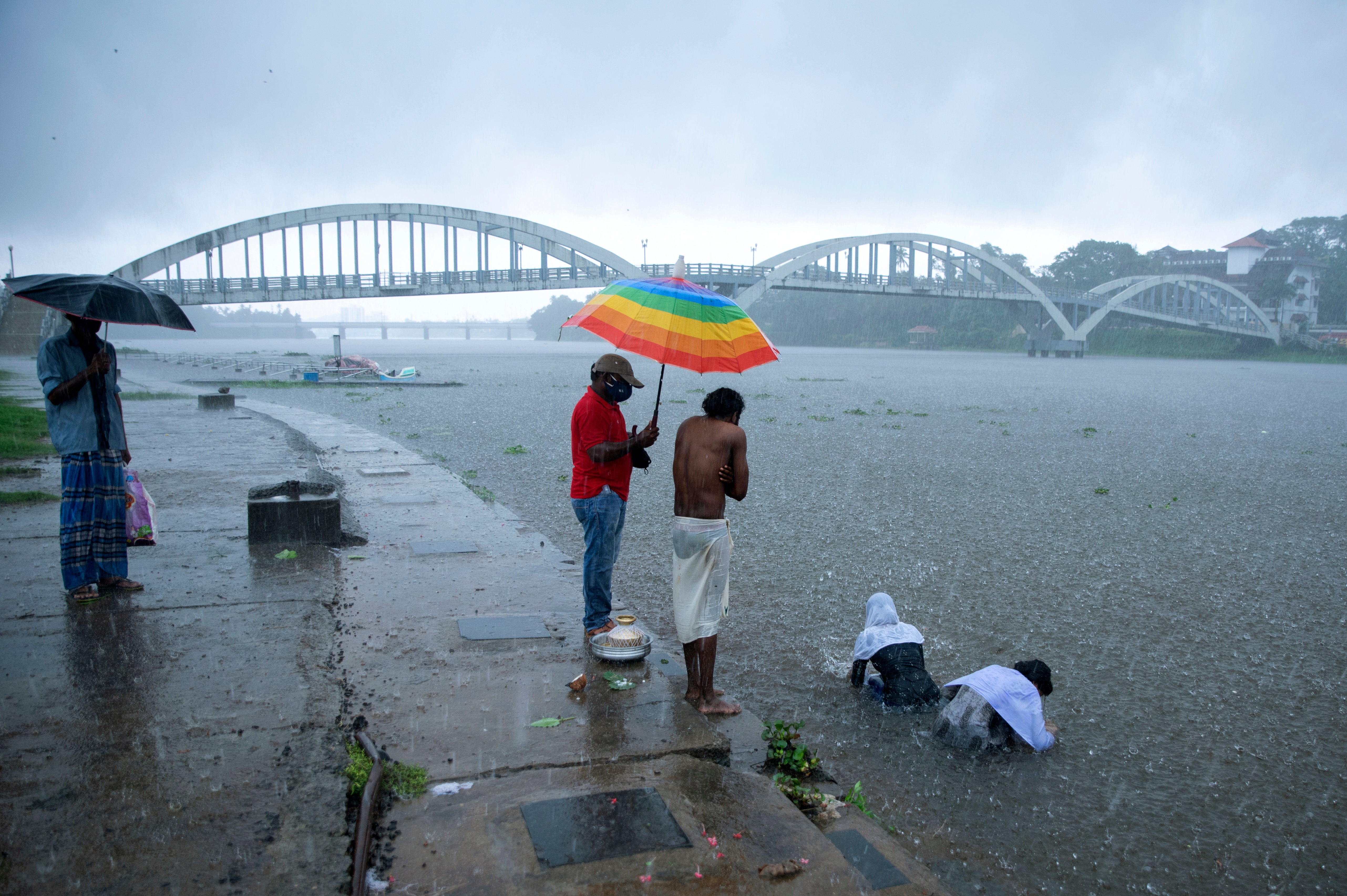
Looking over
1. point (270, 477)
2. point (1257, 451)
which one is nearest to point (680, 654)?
point (270, 477)

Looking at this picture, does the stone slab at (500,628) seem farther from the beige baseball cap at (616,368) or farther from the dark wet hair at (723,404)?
the dark wet hair at (723,404)

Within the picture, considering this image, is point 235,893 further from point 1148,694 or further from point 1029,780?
point 1148,694

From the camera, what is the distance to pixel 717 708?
3893mm

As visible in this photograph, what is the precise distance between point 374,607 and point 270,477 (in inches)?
204

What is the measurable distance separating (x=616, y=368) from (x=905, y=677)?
2.02 m

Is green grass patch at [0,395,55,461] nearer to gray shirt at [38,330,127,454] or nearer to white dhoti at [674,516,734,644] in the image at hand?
gray shirt at [38,330,127,454]

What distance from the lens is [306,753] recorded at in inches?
131

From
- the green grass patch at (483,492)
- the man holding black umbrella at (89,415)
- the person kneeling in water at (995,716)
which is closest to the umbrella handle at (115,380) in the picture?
the man holding black umbrella at (89,415)

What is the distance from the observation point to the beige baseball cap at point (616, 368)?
13.7 ft

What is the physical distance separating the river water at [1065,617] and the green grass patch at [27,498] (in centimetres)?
424

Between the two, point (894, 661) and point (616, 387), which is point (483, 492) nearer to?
point (616, 387)

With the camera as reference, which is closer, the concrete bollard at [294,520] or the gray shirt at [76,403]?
the gray shirt at [76,403]

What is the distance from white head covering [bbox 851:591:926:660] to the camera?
4.37 metres

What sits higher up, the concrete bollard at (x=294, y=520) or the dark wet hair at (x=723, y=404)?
the dark wet hair at (x=723, y=404)
